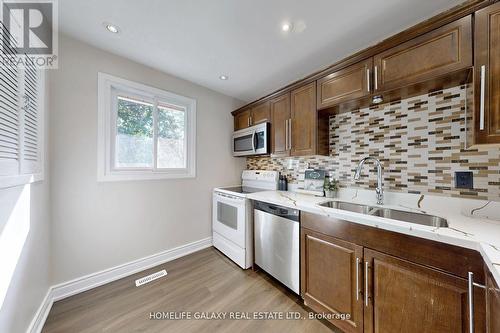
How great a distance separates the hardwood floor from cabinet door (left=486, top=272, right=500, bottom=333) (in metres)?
0.94

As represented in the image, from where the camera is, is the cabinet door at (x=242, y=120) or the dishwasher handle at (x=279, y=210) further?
the cabinet door at (x=242, y=120)

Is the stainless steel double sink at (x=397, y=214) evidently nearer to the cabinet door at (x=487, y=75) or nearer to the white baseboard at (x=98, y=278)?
the cabinet door at (x=487, y=75)

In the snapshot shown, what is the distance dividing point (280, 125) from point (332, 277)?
164 cm

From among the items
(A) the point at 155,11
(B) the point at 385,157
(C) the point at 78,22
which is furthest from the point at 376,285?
(C) the point at 78,22

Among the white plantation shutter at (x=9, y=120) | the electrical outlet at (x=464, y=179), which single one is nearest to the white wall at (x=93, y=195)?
the white plantation shutter at (x=9, y=120)

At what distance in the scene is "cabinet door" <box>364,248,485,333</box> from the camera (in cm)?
85

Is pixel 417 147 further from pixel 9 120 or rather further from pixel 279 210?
pixel 9 120

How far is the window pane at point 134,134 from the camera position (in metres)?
2.01

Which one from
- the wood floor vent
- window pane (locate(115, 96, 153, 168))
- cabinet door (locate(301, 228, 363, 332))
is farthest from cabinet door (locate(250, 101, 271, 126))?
the wood floor vent

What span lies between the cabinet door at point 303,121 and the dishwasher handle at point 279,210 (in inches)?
26.6

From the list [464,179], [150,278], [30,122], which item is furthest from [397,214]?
[30,122]

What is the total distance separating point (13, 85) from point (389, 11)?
244 centimetres

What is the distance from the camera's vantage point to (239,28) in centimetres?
150

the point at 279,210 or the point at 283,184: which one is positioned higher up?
the point at 283,184
